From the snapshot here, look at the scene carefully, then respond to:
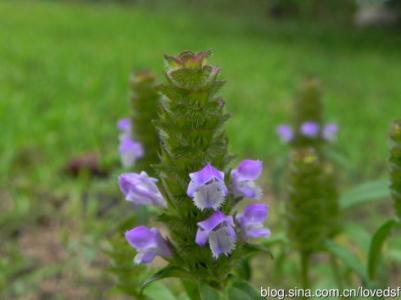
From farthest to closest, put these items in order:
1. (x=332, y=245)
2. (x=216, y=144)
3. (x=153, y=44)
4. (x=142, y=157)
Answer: (x=153, y=44)
(x=142, y=157)
(x=332, y=245)
(x=216, y=144)

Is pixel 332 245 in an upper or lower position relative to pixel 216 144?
upper

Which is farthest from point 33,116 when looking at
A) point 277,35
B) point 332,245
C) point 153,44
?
point 277,35

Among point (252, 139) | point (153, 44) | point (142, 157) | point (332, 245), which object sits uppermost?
point (153, 44)

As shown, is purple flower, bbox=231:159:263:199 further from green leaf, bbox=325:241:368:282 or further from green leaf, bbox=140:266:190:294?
green leaf, bbox=325:241:368:282

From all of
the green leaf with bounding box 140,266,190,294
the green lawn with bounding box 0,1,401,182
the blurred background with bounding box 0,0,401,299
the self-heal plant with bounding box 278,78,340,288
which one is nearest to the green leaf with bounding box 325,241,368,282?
the self-heal plant with bounding box 278,78,340,288

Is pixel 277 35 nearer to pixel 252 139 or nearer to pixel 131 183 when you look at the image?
pixel 252 139

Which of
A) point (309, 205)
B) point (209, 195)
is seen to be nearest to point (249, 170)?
point (209, 195)

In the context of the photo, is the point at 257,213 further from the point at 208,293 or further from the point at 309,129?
the point at 309,129

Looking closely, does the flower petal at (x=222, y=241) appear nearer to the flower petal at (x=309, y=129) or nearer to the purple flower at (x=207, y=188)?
the purple flower at (x=207, y=188)
